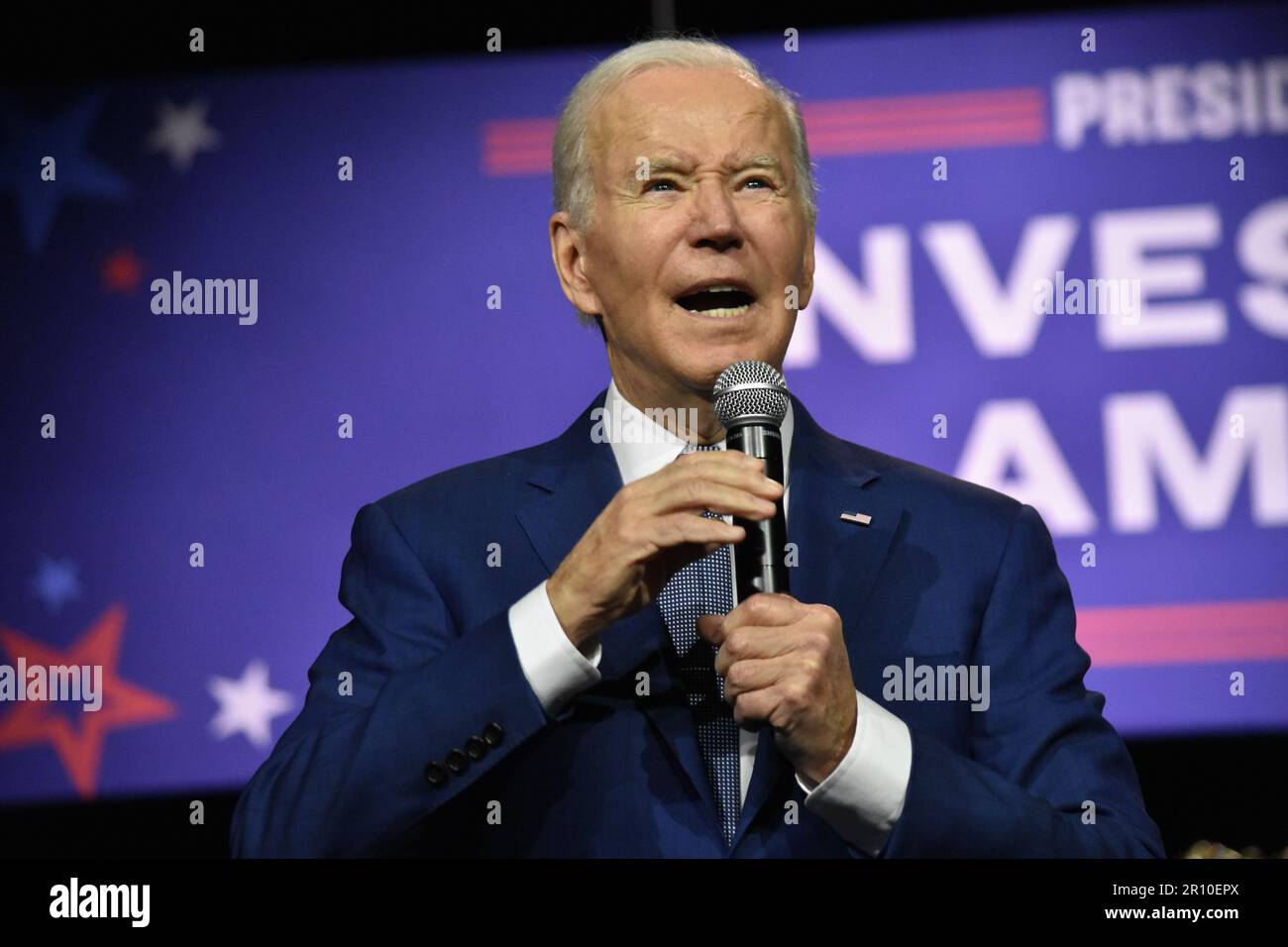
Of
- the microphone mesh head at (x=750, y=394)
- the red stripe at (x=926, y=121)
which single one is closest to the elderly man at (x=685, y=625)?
the microphone mesh head at (x=750, y=394)

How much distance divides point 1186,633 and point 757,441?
1435 mm

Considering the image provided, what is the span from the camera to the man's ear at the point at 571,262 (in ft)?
9.05

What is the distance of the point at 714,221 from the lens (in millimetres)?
2514

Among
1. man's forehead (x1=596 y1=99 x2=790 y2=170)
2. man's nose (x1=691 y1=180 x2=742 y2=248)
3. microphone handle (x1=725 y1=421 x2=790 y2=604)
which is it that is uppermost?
man's forehead (x1=596 y1=99 x2=790 y2=170)

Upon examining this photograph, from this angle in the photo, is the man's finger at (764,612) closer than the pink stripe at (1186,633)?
Yes

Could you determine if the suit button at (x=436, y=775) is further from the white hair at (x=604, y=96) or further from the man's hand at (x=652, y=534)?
the white hair at (x=604, y=96)

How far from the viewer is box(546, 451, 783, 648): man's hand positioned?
1.96 meters

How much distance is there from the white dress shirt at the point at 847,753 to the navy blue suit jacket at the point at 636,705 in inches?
0.7

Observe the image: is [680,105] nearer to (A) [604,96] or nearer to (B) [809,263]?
(A) [604,96]

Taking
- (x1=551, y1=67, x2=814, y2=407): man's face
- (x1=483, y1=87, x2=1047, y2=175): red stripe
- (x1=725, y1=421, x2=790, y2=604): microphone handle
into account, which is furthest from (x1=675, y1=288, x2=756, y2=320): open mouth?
(x1=483, y1=87, x2=1047, y2=175): red stripe

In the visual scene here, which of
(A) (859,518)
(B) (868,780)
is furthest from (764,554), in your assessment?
(A) (859,518)

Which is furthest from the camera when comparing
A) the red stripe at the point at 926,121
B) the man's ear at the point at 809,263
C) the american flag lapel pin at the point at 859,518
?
the red stripe at the point at 926,121

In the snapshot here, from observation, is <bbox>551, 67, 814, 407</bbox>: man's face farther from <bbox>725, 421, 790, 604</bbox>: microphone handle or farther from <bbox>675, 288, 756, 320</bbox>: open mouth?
<bbox>725, 421, 790, 604</bbox>: microphone handle
